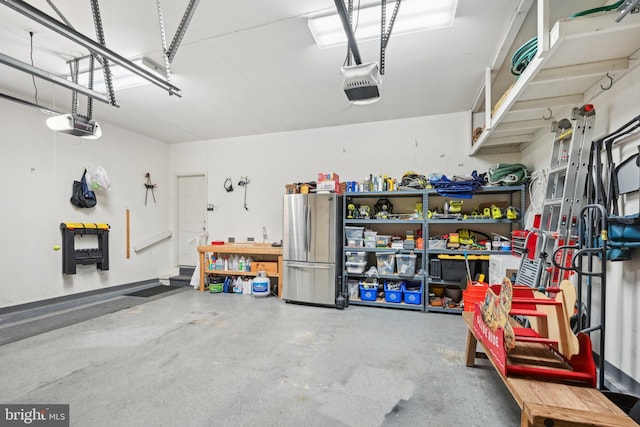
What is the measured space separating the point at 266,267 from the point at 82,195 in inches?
120

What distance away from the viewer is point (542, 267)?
218 cm

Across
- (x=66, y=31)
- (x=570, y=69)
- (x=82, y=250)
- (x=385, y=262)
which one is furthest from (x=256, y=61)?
A: (x=82, y=250)

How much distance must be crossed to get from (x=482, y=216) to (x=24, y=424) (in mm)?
4701

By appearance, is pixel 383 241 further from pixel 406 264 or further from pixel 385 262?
pixel 406 264

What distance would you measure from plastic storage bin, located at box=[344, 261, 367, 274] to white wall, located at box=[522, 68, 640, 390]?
2.48 metres

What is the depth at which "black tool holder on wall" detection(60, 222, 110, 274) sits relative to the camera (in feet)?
12.9

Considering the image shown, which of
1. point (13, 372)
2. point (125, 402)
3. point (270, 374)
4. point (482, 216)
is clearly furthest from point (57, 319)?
point (482, 216)

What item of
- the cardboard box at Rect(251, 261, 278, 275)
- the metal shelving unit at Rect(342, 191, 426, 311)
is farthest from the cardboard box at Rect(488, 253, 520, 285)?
the cardboard box at Rect(251, 261, 278, 275)

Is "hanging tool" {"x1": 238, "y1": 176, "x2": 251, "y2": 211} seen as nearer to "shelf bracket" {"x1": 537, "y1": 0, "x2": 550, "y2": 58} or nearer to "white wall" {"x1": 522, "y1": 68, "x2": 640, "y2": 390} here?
"shelf bracket" {"x1": 537, "y1": 0, "x2": 550, "y2": 58}

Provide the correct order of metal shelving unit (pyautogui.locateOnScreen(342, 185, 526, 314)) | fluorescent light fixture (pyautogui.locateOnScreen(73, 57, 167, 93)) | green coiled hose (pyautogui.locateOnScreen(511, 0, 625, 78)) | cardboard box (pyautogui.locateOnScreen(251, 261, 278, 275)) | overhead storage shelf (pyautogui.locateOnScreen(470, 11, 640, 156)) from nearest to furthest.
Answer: overhead storage shelf (pyautogui.locateOnScreen(470, 11, 640, 156)) → green coiled hose (pyautogui.locateOnScreen(511, 0, 625, 78)) → fluorescent light fixture (pyautogui.locateOnScreen(73, 57, 167, 93)) → metal shelving unit (pyautogui.locateOnScreen(342, 185, 526, 314)) → cardboard box (pyautogui.locateOnScreen(251, 261, 278, 275))

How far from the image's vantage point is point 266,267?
471 cm

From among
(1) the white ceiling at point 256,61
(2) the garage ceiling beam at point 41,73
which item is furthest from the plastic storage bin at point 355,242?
(2) the garage ceiling beam at point 41,73

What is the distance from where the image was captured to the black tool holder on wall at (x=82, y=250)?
3924 millimetres

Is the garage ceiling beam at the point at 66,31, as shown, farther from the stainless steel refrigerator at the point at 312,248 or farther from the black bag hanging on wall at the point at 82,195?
the black bag hanging on wall at the point at 82,195
